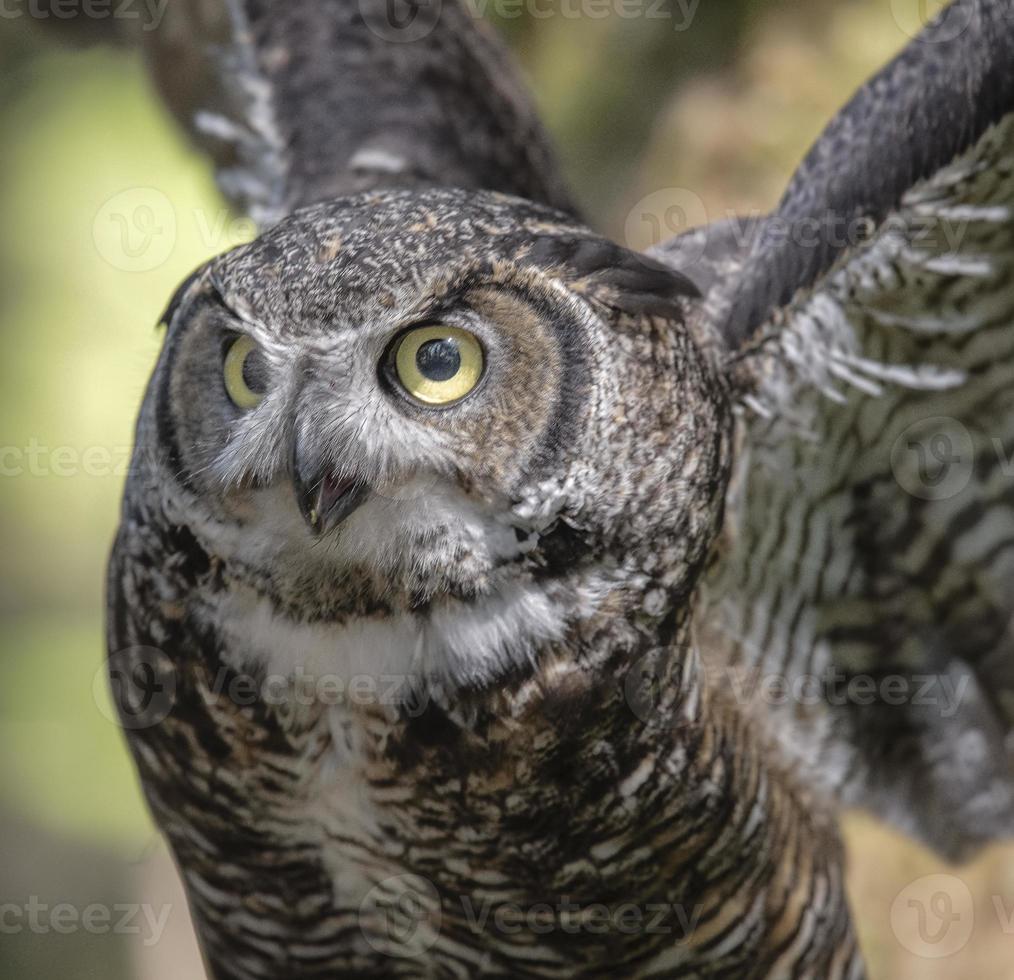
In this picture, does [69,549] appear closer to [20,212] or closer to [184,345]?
[20,212]

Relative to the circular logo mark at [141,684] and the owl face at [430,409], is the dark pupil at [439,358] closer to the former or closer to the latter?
the owl face at [430,409]

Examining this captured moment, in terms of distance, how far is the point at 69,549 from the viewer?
5941 millimetres

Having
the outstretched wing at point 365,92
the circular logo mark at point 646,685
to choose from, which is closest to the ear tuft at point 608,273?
the circular logo mark at point 646,685

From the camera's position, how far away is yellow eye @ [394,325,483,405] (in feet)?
5.61

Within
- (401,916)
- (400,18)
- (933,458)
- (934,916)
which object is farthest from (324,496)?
(934,916)

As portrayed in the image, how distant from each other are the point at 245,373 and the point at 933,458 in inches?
57.4

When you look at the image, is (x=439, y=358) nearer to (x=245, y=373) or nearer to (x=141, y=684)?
(x=245, y=373)

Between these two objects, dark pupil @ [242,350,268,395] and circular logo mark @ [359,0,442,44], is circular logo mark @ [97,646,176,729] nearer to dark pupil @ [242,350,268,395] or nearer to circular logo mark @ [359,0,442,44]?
dark pupil @ [242,350,268,395]

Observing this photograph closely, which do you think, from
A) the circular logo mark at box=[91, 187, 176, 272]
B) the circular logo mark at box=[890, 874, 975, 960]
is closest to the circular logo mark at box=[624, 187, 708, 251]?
the circular logo mark at box=[91, 187, 176, 272]

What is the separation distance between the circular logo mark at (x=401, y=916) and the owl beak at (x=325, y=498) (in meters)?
0.85

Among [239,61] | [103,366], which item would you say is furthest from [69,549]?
[239,61]

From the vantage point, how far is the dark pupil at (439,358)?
5.61 feet

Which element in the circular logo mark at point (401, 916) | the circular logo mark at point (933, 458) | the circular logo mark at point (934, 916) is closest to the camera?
the circular logo mark at point (401, 916)

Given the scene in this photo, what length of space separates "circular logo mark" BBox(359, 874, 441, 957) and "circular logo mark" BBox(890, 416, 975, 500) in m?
1.26
